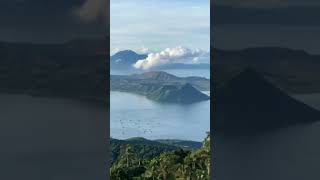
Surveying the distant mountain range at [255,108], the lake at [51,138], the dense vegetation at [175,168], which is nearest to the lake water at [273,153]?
the distant mountain range at [255,108]

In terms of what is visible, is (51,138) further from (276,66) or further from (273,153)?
(276,66)

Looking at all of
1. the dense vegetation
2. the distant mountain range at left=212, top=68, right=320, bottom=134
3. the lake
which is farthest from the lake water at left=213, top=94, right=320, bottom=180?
the dense vegetation

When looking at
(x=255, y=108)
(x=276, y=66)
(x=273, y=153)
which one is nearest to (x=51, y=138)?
(x=255, y=108)

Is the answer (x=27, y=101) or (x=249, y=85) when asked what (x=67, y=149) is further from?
(x=249, y=85)

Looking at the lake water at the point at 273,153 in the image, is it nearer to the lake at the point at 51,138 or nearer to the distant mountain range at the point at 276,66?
the distant mountain range at the point at 276,66

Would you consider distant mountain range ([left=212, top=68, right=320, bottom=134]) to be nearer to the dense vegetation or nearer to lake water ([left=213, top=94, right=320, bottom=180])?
lake water ([left=213, top=94, right=320, bottom=180])
